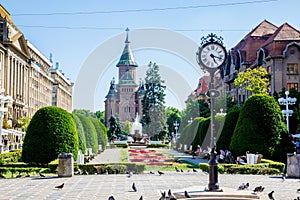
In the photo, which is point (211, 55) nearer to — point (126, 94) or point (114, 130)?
point (114, 130)

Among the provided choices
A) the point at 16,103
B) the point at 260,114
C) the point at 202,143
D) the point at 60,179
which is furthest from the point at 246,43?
the point at 60,179

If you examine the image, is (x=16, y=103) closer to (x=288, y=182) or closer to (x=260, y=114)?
(x=260, y=114)

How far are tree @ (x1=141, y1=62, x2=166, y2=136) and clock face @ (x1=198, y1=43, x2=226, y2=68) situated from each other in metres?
68.7

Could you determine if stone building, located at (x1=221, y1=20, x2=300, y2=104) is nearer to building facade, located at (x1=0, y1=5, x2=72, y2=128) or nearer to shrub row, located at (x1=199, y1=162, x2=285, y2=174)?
shrub row, located at (x1=199, y1=162, x2=285, y2=174)

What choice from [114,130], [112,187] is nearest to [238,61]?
[114,130]

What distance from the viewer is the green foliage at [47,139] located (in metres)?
22.0

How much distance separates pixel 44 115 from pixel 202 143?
1733 cm

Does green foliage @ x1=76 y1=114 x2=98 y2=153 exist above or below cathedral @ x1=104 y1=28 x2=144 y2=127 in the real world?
below

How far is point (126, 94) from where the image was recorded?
149 metres

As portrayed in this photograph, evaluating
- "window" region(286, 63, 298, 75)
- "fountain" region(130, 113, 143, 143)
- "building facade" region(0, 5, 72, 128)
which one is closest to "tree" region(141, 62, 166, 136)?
"fountain" region(130, 113, 143, 143)

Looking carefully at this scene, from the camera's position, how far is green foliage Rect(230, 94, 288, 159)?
75.1ft

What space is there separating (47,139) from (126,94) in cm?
12673

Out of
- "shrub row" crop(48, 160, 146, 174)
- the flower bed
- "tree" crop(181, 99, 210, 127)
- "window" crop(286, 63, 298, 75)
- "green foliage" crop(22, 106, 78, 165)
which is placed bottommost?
the flower bed

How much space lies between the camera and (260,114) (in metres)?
23.3
